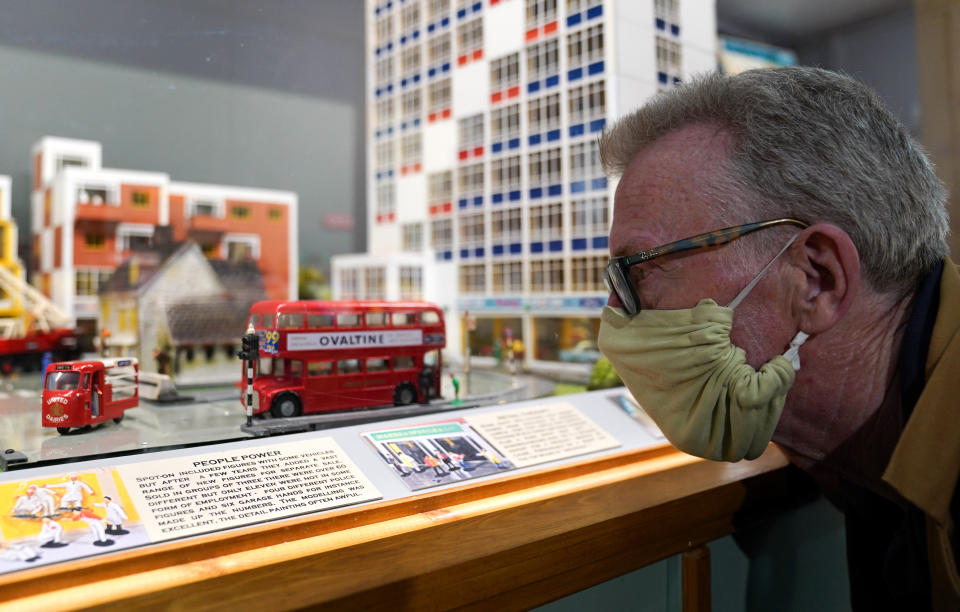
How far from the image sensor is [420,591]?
1126 mm

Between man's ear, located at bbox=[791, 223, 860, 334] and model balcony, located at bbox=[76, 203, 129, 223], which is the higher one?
model balcony, located at bbox=[76, 203, 129, 223]

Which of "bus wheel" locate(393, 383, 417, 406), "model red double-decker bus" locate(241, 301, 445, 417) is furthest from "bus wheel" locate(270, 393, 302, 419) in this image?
"bus wheel" locate(393, 383, 417, 406)

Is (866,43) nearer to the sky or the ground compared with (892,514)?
nearer to the sky

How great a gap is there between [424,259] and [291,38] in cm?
80

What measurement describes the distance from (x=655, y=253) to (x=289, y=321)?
0.95 metres

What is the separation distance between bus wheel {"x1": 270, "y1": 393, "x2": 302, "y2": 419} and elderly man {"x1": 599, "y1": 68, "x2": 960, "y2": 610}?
2.80 ft

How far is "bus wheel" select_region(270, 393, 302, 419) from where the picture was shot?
1.59 meters

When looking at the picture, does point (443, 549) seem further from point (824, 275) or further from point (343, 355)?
point (824, 275)

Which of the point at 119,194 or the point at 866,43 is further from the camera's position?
the point at 866,43

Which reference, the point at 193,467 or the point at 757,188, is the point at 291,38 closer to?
the point at 193,467

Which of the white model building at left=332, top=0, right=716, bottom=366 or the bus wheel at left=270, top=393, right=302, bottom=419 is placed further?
the white model building at left=332, top=0, right=716, bottom=366

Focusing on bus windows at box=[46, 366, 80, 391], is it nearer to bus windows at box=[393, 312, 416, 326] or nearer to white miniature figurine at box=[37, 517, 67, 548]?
white miniature figurine at box=[37, 517, 67, 548]

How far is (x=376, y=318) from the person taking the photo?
1778 mm

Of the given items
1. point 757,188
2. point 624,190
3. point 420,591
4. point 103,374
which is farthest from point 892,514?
point 103,374
